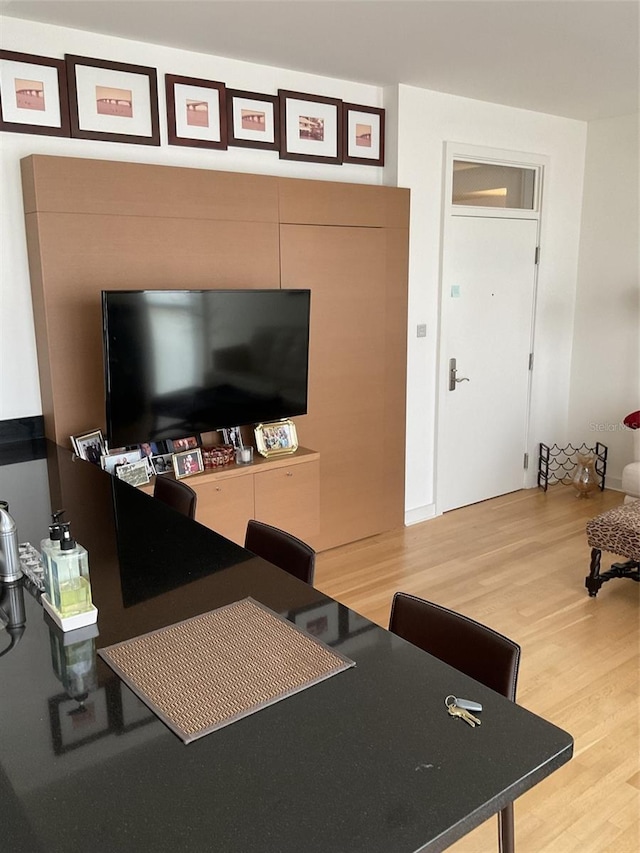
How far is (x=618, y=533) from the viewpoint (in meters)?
3.34

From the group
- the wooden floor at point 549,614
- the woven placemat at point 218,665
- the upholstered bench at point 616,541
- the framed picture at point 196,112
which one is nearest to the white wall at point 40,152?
the framed picture at point 196,112

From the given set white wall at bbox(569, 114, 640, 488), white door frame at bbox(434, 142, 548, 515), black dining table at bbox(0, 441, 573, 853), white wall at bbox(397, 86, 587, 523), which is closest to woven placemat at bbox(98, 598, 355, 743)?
black dining table at bbox(0, 441, 573, 853)

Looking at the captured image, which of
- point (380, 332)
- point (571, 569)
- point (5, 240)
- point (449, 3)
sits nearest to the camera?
point (449, 3)

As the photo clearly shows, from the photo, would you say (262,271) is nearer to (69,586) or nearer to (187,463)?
(187,463)

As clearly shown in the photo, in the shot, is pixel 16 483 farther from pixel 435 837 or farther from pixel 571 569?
pixel 571 569

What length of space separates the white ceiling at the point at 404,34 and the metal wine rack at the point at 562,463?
2613 mm

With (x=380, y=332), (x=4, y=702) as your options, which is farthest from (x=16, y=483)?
(x=380, y=332)

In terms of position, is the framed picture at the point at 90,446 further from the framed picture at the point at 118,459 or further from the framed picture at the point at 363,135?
the framed picture at the point at 363,135

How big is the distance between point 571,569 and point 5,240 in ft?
11.1

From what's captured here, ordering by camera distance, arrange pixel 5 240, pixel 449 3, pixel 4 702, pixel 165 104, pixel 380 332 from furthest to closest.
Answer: pixel 380 332 → pixel 165 104 → pixel 5 240 → pixel 449 3 → pixel 4 702

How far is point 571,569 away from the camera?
3877 mm

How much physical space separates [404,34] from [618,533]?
2.60 meters

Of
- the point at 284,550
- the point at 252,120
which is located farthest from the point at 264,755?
the point at 252,120

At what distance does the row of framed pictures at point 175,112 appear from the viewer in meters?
2.94
